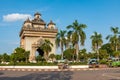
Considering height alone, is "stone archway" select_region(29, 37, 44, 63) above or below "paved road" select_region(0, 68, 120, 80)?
above

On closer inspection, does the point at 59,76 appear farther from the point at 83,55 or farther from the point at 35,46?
the point at 83,55

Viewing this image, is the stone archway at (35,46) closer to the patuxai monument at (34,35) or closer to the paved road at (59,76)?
the patuxai monument at (34,35)

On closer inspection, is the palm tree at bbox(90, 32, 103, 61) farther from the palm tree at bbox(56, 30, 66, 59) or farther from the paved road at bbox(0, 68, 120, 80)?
the paved road at bbox(0, 68, 120, 80)

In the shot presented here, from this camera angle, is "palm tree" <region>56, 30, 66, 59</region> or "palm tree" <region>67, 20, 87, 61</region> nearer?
"palm tree" <region>67, 20, 87, 61</region>

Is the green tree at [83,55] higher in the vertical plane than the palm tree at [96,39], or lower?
lower

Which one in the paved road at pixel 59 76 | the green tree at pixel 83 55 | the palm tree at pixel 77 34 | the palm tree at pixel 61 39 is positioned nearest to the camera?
the paved road at pixel 59 76

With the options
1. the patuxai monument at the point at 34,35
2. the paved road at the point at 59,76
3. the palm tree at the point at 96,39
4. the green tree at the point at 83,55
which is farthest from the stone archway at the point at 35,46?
the paved road at the point at 59,76

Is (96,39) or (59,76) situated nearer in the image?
(59,76)

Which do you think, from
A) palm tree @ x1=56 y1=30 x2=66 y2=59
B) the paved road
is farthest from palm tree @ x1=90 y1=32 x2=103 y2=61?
the paved road

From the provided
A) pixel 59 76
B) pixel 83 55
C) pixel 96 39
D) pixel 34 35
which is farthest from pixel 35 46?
pixel 59 76

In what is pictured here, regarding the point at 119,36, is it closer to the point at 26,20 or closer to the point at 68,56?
the point at 68,56

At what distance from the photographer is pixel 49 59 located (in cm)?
6475

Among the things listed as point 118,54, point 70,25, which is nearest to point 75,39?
point 70,25

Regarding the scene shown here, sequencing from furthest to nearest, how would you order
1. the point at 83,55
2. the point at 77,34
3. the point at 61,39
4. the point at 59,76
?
the point at 83,55, the point at 61,39, the point at 77,34, the point at 59,76
